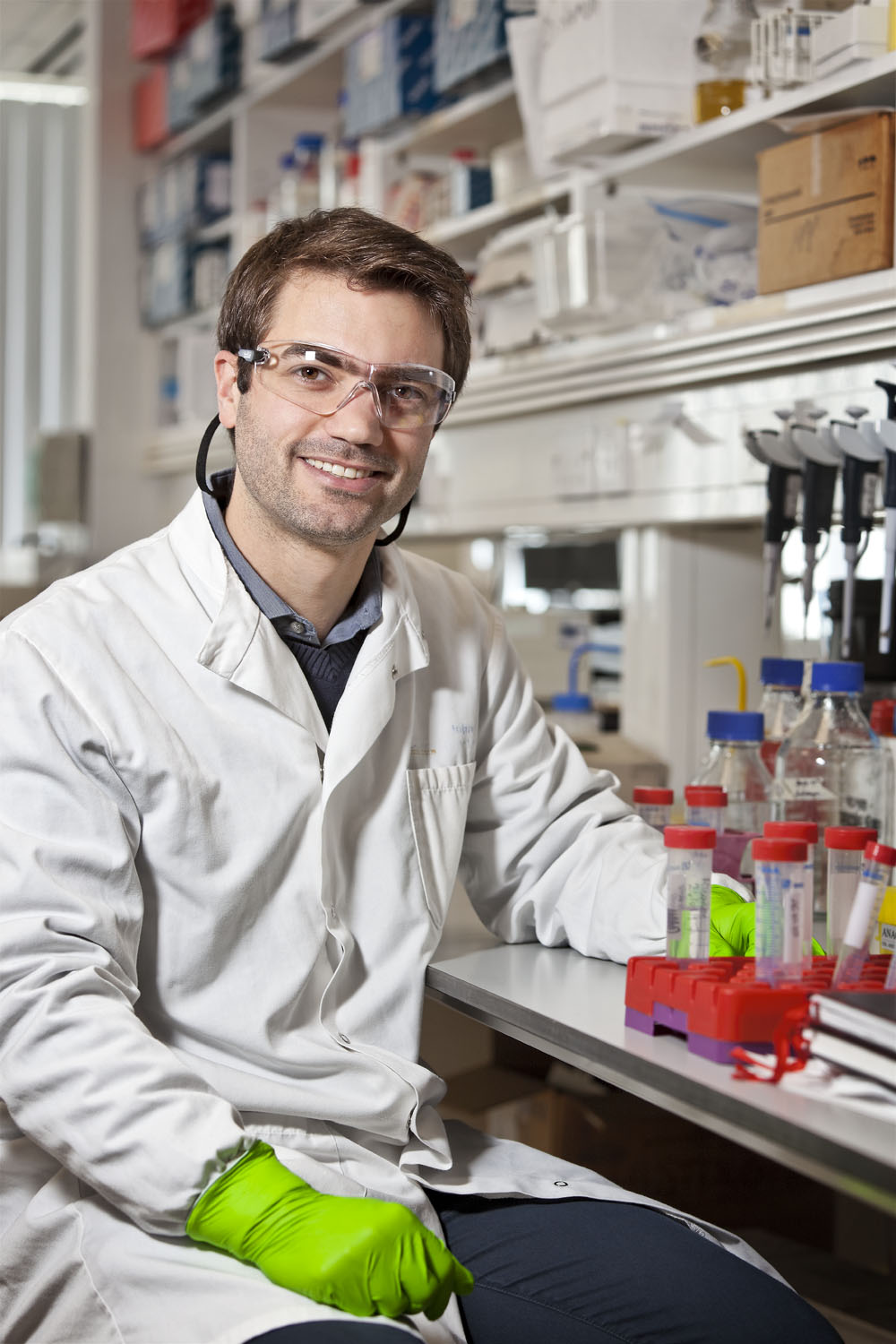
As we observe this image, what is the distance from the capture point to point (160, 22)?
4.18 m

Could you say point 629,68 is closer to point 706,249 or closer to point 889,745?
point 706,249

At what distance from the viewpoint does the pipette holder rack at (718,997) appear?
3.52 feet

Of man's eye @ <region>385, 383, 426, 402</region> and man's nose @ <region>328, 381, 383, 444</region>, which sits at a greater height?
man's eye @ <region>385, 383, 426, 402</region>

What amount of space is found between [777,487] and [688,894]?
0.83 meters

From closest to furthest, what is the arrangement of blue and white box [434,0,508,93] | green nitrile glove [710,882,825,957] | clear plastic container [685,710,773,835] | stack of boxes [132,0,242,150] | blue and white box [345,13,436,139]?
1. green nitrile glove [710,882,825,957]
2. clear plastic container [685,710,773,835]
3. blue and white box [434,0,508,93]
4. blue and white box [345,13,436,139]
5. stack of boxes [132,0,242,150]

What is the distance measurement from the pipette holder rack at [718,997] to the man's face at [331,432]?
56 centimetres

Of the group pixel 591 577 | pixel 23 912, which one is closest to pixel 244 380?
pixel 23 912

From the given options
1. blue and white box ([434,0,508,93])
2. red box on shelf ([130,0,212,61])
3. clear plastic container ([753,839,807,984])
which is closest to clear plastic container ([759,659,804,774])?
clear plastic container ([753,839,807,984])

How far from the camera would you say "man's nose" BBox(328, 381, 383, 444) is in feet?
4.72

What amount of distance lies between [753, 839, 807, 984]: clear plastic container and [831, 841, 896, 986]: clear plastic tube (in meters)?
0.04

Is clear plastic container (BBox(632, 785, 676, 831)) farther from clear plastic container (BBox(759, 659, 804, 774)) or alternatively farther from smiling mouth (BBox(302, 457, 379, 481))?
smiling mouth (BBox(302, 457, 379, 481))

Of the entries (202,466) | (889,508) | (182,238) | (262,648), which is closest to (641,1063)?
(262,648)

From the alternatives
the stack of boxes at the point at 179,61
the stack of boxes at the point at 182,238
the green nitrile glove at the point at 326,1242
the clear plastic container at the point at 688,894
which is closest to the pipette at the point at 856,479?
the clear plastic container at the point at 688,894

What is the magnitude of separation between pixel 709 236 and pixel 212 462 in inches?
80.6
